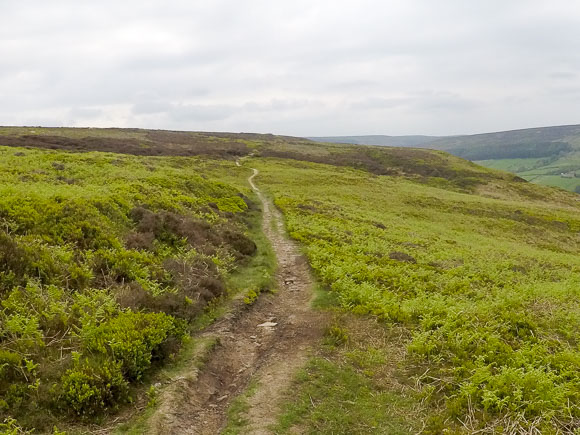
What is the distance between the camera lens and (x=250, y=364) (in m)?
9.55

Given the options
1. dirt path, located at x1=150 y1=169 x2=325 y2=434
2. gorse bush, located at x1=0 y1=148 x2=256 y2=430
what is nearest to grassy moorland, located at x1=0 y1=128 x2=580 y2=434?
gorse bush, located at x1=0 y1=148 x2=256 y2=430

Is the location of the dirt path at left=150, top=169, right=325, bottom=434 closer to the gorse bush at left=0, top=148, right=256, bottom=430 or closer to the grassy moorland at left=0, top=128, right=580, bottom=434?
the grassy moorland at left=0, top=128, right=580, bottom=434

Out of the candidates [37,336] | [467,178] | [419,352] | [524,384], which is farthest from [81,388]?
[467,178]

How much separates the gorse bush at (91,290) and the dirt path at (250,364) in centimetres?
99

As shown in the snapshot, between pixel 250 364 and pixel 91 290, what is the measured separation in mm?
4626

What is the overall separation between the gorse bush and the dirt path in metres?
0.99

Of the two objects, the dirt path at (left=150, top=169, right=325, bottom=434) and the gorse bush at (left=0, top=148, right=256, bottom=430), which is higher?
the gorse bush at (left=0, top=148, right=256, bottom=430)

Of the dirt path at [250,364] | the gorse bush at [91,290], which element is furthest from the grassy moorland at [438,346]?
the gorse bush at [91,290]

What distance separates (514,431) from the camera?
6832 mm

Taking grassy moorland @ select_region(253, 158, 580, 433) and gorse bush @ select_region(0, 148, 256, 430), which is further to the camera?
grassy moorland @ select_region(253, 158, 580, 433)

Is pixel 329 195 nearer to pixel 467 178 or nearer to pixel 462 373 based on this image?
pixel 462 373

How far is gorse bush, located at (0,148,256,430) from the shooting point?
7270 mm

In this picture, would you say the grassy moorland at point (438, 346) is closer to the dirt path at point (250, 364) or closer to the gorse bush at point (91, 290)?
the dirt path at point (250, 364)

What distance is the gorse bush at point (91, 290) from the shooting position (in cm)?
727
